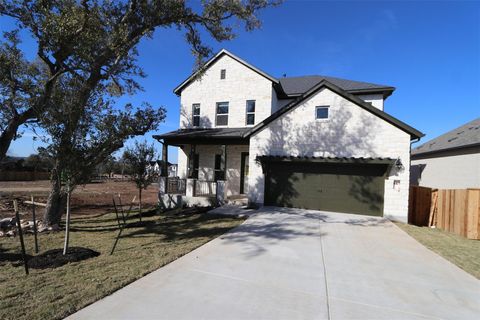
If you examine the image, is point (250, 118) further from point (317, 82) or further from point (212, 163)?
point (317, 82)

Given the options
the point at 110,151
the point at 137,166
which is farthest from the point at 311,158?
the point at 110,151

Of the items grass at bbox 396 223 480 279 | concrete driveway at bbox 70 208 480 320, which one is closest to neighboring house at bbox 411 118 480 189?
grass at bbox 396 223 480 279

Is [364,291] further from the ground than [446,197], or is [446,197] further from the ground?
[446,197]

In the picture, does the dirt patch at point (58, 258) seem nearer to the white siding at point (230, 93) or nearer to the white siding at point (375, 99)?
the white siding at point (230, 93)

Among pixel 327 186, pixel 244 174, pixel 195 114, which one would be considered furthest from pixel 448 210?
pixel 195 114

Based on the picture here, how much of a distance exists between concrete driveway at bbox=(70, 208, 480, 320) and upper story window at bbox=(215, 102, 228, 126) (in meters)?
10.1

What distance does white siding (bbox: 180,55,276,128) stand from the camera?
16.4 metres

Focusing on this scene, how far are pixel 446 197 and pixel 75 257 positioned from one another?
13281 mm

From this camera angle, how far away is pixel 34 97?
940 centimetres

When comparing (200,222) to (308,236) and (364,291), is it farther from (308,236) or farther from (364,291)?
(364,291)

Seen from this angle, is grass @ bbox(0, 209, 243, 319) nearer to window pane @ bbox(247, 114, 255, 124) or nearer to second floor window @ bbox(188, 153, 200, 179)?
second floor window @ bbox(188, 153, 200, 179)

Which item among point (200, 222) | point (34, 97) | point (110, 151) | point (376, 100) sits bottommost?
point (200, 222)

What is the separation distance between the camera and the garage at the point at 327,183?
12531 mm

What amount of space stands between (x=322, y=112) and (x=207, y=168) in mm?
7716
